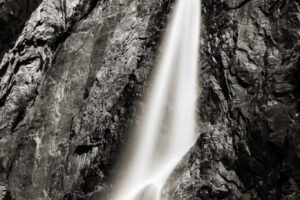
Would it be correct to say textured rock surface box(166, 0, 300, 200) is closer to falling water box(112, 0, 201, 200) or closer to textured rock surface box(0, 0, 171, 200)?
falling water box(112, 0, 201, 200)

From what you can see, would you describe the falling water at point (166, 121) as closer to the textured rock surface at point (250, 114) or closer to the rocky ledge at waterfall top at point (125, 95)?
the rocky ledge at waterfall top at point (125, 95)

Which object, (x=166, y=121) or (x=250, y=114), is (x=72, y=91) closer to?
(x=166, y=121)

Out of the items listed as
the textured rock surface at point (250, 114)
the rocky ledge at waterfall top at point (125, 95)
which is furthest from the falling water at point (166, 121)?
the textured rock surface at point (250, 114)

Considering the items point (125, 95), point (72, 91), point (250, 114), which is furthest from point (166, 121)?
point (72, 91)

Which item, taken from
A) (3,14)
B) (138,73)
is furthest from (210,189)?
(3,14)

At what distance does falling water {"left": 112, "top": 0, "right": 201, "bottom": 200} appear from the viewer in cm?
1298

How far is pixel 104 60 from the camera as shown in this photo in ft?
54.0

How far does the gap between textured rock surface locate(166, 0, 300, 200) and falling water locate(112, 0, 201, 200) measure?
0.59m

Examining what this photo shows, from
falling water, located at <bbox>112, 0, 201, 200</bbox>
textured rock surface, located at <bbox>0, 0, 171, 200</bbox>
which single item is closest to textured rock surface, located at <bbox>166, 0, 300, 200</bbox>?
falling water, located at <bbox>112, 0, 201, 200</bbox>

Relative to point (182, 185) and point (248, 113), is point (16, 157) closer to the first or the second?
point (182, 185)

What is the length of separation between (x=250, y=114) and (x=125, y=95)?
458cm

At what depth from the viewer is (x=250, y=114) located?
35.9ft

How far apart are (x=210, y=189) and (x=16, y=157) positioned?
27.2 feet

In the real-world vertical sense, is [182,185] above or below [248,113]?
below
